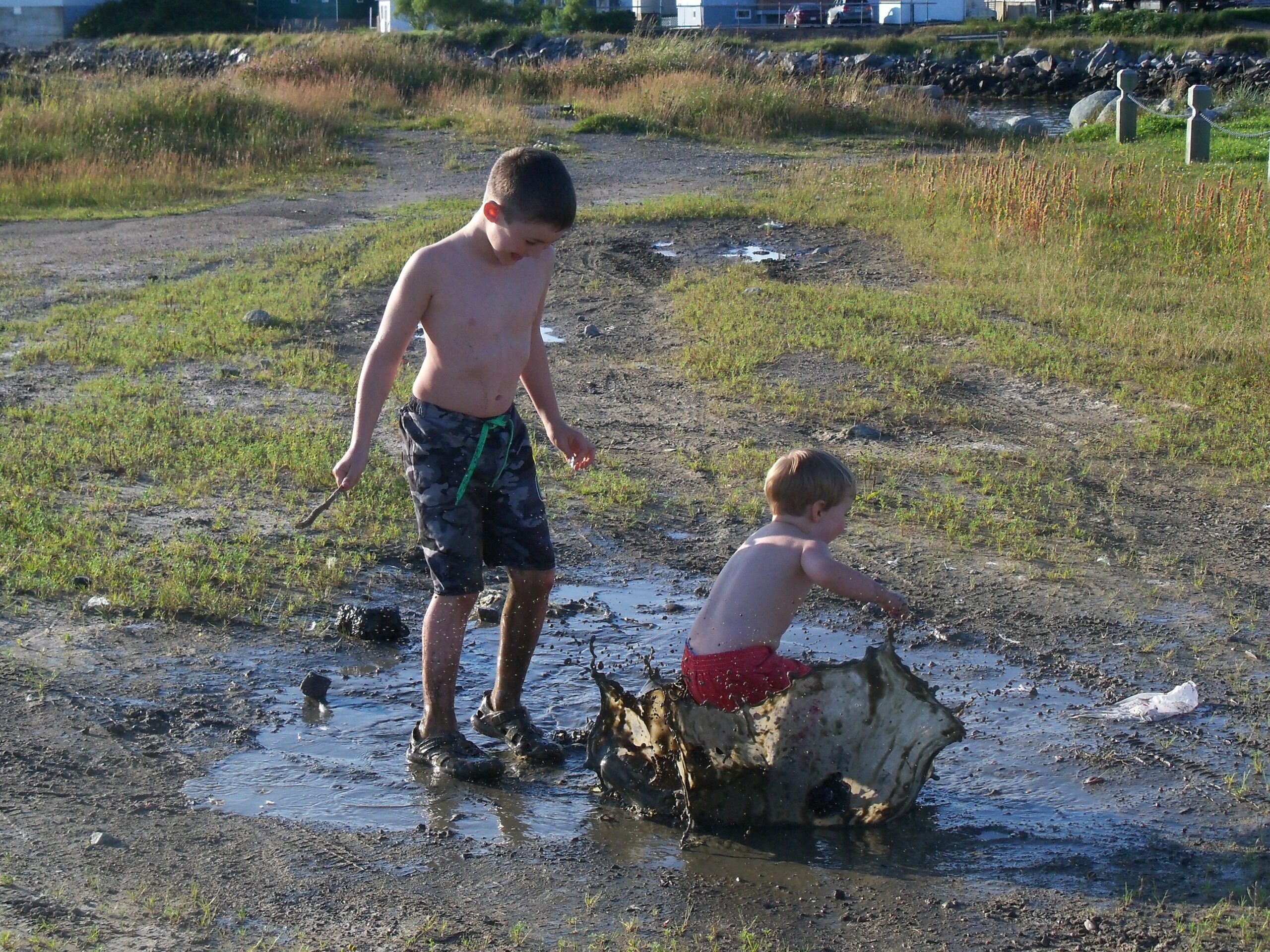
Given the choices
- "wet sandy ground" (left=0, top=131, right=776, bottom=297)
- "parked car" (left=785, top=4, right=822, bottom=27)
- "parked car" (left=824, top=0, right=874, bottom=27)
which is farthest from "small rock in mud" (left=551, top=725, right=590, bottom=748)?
"parked car" (left=785, top=4, right=822, bottom=27)

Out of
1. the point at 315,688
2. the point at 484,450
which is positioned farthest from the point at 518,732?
the point at 484,450

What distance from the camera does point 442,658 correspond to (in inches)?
156

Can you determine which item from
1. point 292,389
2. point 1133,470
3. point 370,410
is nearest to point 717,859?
point 370,410

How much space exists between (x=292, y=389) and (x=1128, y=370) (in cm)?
496

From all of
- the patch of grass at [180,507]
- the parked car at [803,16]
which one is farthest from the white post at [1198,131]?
the parked car at [803,16]

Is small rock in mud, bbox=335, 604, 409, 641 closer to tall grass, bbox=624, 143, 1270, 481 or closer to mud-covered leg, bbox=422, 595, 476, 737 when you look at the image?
mud-covered leg, bbox=422, 595, 476, 737

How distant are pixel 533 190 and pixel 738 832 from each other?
1.81 meters

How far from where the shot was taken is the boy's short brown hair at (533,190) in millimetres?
3666

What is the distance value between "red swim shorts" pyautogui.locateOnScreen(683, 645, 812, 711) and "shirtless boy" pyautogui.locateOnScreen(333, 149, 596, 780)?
627 millimetres

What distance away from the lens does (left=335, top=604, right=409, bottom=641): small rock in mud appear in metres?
4.90

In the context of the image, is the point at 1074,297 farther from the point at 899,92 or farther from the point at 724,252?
the point at 899,92

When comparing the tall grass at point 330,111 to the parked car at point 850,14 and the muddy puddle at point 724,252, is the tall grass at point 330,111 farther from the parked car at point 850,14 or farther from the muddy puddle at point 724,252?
the parked car at point 850,14

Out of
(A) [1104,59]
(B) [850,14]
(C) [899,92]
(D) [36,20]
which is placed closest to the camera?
(C) [899,92]

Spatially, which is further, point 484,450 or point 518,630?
point 518,630
